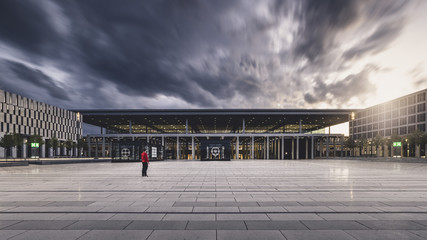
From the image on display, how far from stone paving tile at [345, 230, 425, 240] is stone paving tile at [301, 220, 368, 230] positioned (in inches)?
10.5

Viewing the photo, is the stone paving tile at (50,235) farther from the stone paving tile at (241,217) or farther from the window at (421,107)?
the window at (421,107)

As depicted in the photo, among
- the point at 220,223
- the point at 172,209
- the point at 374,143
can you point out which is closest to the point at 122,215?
the point at 172,209

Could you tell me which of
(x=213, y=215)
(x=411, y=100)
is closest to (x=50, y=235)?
(x=213, y=215)

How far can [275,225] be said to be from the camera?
573 centimetres

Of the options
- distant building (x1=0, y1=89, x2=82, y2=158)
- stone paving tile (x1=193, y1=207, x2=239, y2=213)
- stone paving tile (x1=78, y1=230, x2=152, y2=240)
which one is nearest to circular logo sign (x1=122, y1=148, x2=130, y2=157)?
distant building (x1=0, y1=89, x2=82, y2=158)

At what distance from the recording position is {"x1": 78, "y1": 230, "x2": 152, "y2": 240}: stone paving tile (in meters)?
4.89

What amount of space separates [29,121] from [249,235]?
7812cm

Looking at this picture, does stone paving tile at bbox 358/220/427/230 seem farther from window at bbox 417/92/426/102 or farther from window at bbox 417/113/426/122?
window at bbox 417/92/426/102

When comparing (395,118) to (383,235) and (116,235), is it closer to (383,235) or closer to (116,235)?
(383,235)

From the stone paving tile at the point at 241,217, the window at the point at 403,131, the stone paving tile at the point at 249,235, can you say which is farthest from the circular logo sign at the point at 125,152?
the window at the point at 403,131

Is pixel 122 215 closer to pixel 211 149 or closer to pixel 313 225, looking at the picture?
pixel 313 225

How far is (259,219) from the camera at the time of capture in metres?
6.22

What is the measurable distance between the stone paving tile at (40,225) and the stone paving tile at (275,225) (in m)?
4.57

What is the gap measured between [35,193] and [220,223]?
8712 millimetres
